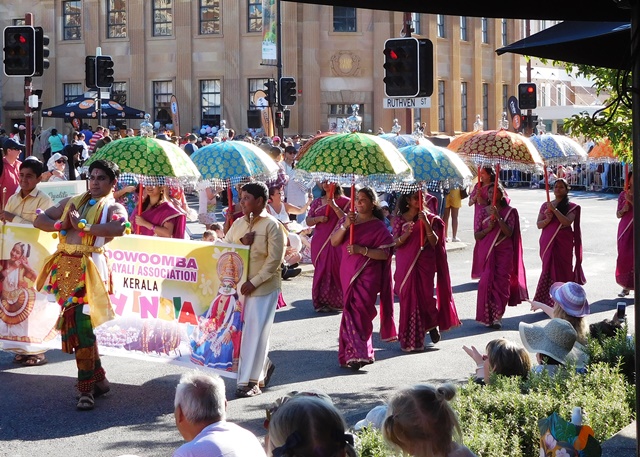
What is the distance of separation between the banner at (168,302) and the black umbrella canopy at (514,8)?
4.35 meters

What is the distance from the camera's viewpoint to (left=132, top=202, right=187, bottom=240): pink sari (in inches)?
420

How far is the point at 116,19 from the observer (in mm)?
46531

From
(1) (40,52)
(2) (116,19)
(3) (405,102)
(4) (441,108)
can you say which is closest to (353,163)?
(3) (405,102)

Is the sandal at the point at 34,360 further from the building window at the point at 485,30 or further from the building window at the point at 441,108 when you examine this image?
the building window at the point at 485,30

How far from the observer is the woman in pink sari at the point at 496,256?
1259 centimetres

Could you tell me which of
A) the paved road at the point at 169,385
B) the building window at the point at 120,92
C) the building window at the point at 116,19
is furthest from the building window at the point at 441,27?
the paved road at the point at 169,385

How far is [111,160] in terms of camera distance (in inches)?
377

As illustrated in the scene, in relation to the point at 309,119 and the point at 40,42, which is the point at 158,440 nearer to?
the point at 40,42

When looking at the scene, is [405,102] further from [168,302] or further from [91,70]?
[91,70]

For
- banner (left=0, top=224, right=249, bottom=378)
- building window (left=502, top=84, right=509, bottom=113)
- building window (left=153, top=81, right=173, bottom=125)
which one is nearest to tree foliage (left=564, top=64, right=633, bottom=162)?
banner (left=0, top=224, right=249, bottom=378)

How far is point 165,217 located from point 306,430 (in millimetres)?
6763

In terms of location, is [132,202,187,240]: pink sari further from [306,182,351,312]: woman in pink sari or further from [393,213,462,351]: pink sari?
[306,182,351,312]: woman in pink sari

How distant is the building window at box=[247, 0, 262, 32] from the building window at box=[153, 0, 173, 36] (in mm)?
3511

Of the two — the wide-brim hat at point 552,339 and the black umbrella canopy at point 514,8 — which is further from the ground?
the black umbrella canopy at point 514,8
